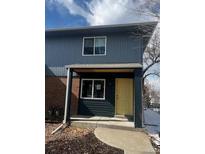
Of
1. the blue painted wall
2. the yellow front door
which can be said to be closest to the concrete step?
the yellow front door

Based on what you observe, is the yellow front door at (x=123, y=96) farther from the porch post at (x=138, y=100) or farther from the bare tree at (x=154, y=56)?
the porch post at (x=138, y=100)

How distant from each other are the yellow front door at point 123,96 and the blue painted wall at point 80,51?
0.85m

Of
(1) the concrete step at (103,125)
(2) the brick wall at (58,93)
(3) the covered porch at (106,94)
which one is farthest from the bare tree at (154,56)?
(2) the brick wall at (58,93)

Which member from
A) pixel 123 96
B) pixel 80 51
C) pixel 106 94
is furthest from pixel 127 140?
pixel 80 51

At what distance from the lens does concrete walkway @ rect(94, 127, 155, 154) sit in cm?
347

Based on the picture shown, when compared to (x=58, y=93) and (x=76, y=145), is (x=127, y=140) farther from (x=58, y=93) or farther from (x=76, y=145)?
(x=58, y=93)

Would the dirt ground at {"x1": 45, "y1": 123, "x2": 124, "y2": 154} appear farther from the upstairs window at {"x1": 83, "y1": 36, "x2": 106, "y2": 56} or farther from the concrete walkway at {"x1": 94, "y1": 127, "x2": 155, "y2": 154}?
the upstairs window at {"x1": 83, "y1": 36, "x2": 106, "y2": 56}

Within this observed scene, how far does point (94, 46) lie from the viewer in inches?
279

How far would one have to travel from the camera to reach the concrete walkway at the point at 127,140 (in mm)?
3475
